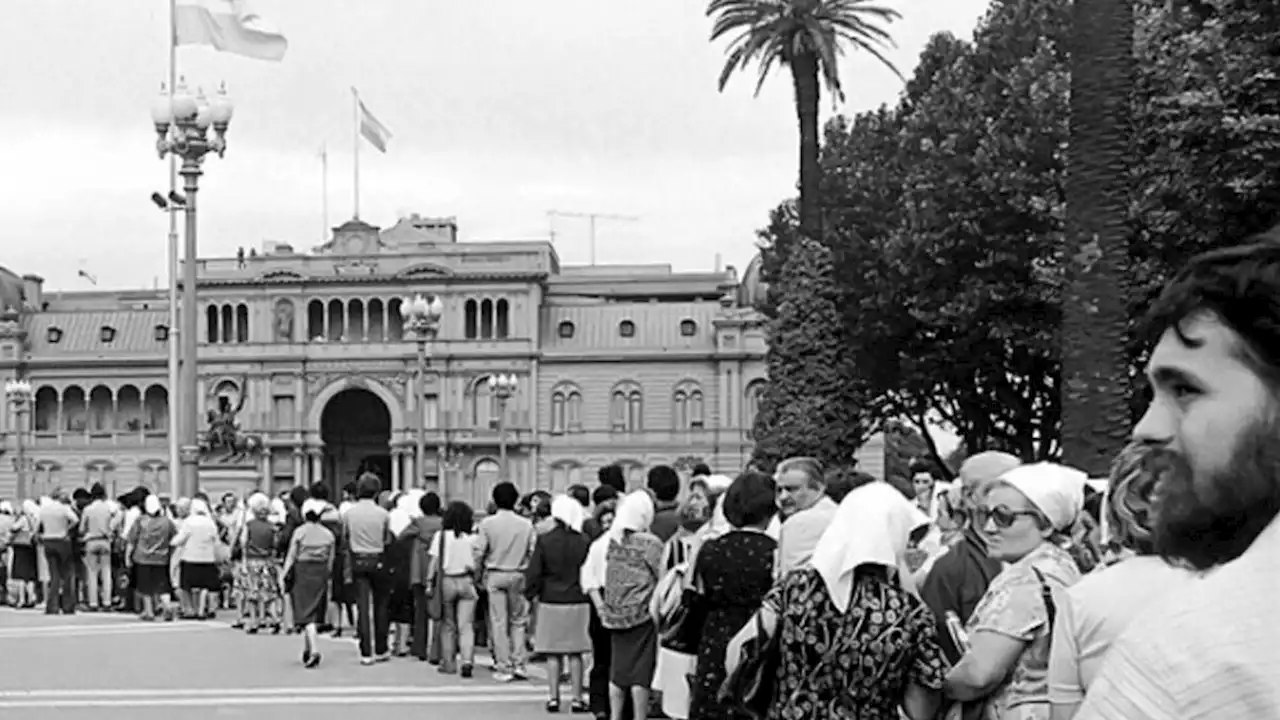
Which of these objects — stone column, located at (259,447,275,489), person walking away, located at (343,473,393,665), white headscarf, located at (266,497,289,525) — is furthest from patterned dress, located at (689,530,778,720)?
stone column, located at (259,447,275,489)

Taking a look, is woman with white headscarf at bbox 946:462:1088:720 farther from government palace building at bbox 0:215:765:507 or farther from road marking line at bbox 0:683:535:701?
government palace building at bbox 0:215:765:507

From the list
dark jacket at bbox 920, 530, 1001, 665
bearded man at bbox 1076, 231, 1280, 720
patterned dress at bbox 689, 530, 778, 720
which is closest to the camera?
bearded man at bbox 1076, 231, 1280, 720

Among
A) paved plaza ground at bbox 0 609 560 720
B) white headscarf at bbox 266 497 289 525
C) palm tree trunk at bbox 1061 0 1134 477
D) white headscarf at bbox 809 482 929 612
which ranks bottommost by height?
paved plaza ground at bbox 0 609 560 720

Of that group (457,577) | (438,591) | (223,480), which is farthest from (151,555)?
(223,480)

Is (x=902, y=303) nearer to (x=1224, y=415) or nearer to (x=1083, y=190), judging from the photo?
(x=1083, y=190)

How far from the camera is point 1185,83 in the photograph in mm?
20891

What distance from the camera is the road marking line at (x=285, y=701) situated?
14.1 m

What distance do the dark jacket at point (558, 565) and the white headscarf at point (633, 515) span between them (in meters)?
1.89

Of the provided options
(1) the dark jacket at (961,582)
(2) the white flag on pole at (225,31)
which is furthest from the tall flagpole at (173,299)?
(1) the dark jacket at (961,582)

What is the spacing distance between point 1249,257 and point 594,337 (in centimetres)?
7875

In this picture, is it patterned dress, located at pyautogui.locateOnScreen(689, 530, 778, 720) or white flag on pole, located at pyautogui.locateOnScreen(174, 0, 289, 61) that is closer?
patterned dress, located at pyautogui.locateOnScreen(689, 530, 778, 720)

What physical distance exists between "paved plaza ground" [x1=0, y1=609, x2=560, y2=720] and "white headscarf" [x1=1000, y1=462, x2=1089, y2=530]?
8226mm

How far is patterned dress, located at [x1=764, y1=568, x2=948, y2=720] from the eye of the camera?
588cm

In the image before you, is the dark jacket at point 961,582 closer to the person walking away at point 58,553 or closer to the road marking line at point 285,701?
the road marking line at point 285,701
